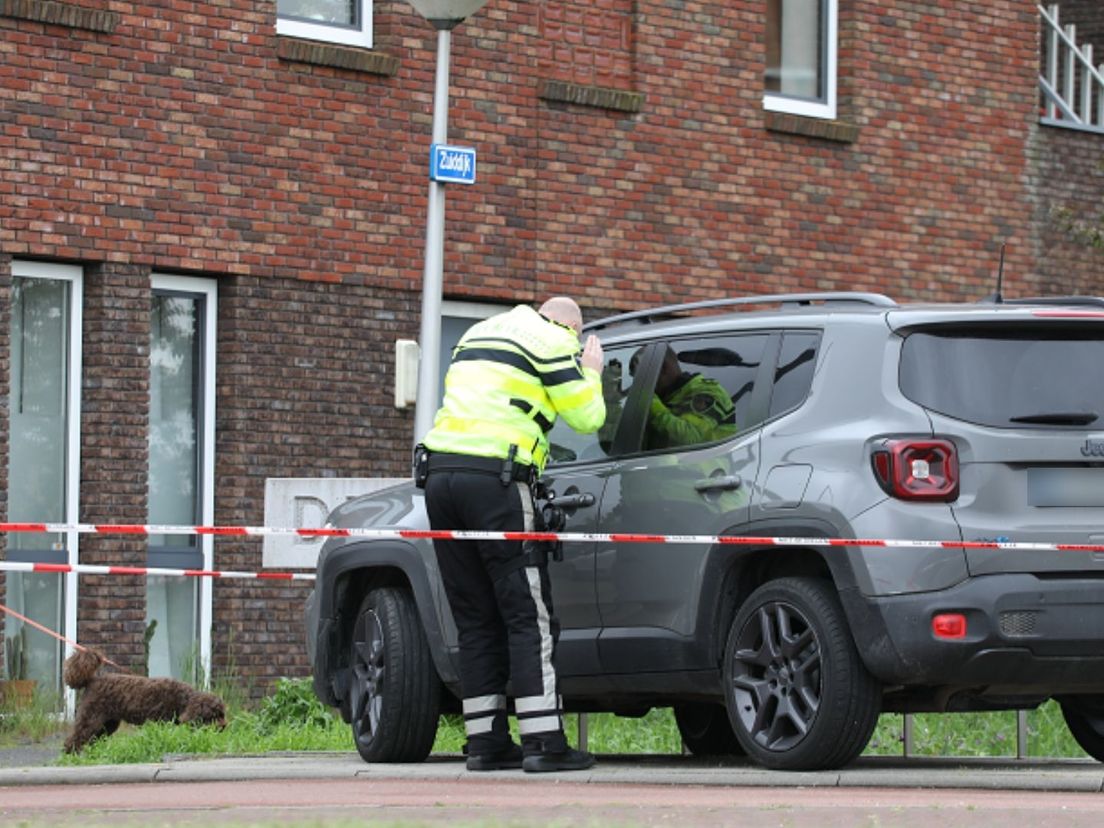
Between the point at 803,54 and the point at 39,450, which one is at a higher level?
the point at 803,54

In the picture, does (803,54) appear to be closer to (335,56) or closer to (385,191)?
(385,191)

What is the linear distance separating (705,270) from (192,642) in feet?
16.8

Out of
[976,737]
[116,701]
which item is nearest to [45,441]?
[116,701]

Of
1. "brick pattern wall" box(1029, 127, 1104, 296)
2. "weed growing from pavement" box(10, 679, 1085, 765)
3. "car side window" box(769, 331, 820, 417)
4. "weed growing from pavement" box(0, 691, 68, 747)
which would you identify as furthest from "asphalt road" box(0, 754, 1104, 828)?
"brick pattern wall" box(1029, 127, 1104, 296)

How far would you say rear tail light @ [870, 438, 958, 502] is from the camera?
9.22m

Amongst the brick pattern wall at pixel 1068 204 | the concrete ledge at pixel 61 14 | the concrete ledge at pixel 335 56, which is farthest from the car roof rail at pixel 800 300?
the brick pattern wall at pixel 1068 204

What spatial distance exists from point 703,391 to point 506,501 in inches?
34.4

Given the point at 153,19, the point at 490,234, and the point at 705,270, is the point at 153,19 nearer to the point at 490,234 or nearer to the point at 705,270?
the point at 490,234

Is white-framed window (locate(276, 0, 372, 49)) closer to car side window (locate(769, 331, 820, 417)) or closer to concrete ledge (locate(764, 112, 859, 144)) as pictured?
concrete ledge (locate(764, 112, 859, 144))

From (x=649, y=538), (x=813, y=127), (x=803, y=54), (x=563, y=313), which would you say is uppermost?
(x=803, y=54)

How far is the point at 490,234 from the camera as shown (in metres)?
18.5

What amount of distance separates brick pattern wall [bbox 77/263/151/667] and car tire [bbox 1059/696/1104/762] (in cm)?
727

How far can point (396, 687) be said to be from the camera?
Result: 1090 centimetres

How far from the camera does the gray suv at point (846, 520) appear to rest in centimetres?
920
